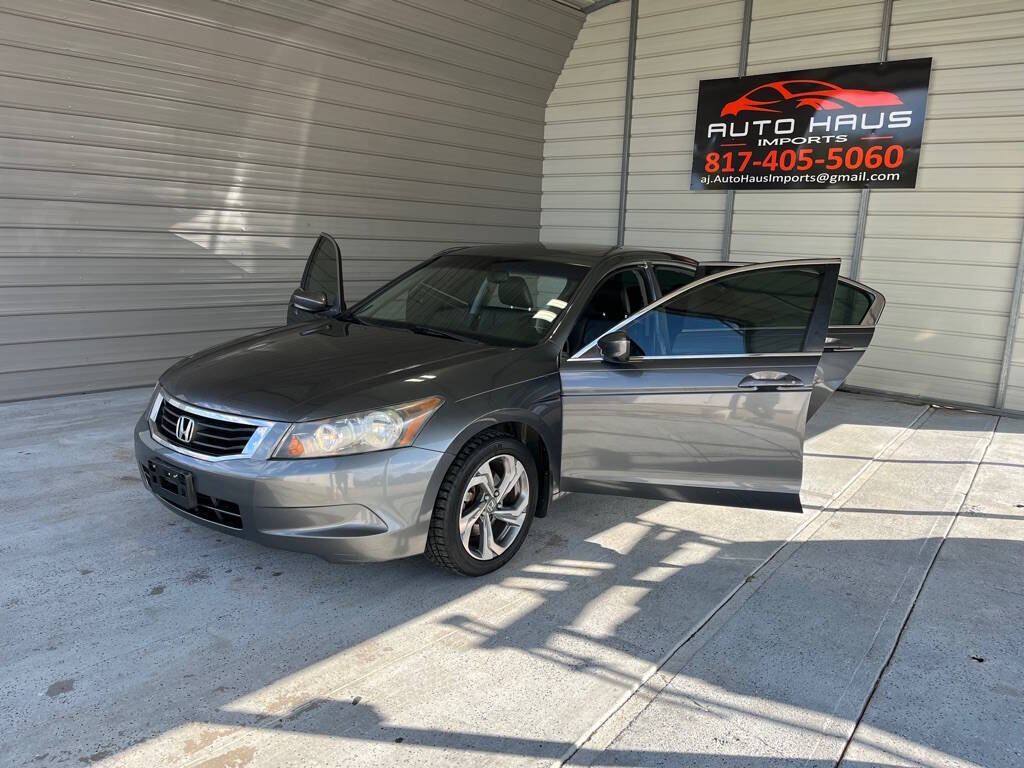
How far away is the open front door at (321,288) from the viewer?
4.46 metres

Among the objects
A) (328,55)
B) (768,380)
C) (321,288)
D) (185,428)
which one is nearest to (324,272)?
(321,288)

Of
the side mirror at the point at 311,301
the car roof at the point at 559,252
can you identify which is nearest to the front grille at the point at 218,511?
the side mirror at the point at 311,301

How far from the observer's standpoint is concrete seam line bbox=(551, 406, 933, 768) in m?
2.40

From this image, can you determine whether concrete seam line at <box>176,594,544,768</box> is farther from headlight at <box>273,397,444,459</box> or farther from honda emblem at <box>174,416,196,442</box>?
A: honda emblem at <box>174,416,196,442</box>

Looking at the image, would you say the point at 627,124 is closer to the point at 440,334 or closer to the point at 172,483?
the point at 440,334

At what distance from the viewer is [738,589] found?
3.41 m

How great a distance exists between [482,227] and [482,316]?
6.12 meters

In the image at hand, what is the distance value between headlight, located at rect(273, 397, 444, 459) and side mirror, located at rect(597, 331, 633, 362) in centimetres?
95

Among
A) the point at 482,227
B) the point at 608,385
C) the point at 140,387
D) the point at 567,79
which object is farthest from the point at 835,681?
the point at 567,79

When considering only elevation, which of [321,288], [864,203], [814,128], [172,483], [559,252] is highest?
[814,128]

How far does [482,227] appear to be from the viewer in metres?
9.87

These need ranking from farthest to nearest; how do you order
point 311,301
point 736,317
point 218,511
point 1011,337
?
1. point 1011,337
2. point 311,301
3. point 736,317
4. point 218,511

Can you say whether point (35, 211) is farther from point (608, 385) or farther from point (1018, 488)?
point (1018, 488)

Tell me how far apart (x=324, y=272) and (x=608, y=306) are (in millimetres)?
1911
